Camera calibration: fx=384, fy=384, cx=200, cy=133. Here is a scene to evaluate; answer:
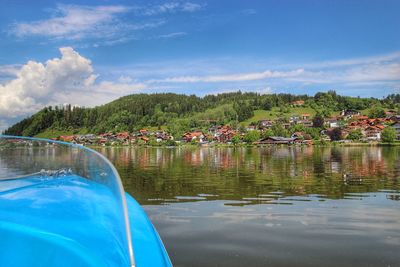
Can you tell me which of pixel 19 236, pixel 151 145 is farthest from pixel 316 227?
pixel 151 145

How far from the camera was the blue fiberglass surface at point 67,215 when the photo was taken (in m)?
2.90

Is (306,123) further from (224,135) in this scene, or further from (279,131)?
(224,135)

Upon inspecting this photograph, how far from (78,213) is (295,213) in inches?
341

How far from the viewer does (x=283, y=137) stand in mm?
158875

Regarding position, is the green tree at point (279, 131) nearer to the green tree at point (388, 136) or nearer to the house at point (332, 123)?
the house at point (332, 123)

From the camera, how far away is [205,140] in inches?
6998

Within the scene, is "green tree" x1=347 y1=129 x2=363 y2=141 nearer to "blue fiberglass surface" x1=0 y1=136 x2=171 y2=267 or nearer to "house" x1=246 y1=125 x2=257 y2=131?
"house" x1=246 y1=125 x2=257 y2=131

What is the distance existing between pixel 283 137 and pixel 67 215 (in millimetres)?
159255

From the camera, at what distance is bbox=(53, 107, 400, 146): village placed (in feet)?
490

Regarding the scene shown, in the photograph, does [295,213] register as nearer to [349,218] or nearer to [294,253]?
[349,218]

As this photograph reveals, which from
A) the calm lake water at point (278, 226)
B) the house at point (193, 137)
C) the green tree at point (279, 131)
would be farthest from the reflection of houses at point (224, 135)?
the calm lake water at point (278, 226)

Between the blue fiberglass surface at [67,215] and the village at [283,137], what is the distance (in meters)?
135

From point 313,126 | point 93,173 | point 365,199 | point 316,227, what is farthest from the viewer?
point 313,126

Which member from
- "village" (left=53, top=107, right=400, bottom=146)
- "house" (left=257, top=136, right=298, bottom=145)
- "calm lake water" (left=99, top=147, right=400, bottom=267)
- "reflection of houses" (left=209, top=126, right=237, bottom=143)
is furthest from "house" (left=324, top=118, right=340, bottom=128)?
"calm lake water" (left=99, top=147, right=400, bottom=267)
